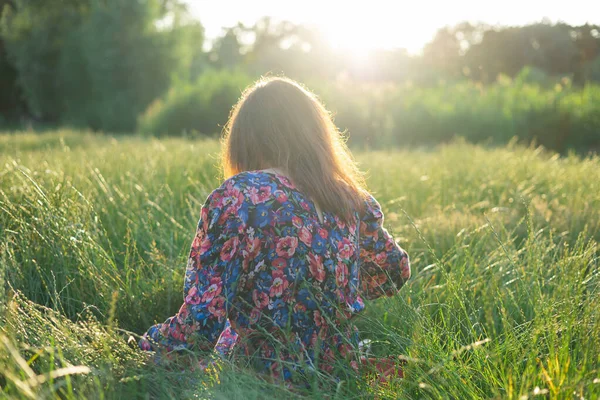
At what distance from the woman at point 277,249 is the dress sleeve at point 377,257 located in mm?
86

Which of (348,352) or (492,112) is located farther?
(492,112)

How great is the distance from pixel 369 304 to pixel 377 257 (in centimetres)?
18

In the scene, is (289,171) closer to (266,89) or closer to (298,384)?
(266,89)

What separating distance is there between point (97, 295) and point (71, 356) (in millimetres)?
682

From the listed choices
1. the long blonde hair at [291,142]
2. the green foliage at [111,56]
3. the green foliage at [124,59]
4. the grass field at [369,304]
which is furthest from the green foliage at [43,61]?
the long blonde hair at [291,142]

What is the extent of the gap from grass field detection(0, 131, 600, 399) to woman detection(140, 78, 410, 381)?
14cm

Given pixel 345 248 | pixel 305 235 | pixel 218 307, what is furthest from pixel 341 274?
pixel 218 307

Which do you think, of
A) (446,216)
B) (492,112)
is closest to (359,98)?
(492,112)

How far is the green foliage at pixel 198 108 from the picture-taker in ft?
45.6

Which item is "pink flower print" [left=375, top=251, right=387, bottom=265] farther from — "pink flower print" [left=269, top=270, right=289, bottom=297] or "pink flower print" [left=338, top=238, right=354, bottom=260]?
"pink flower print" [left=269, top=270, right=289, bottom=297]

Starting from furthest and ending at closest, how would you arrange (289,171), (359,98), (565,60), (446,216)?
(565,60)
(359,98)
(446,216)
(289,171)

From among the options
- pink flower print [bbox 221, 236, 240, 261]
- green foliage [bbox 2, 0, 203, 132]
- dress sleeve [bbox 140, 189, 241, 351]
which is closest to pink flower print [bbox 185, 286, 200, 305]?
dress sleeve [bbox 140, 189, 241, 351]

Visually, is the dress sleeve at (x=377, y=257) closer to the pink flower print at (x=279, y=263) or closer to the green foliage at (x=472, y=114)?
the pink flower print at (x=279, y=263)

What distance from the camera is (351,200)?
191cm
